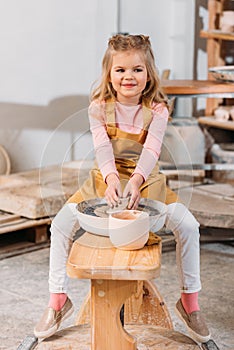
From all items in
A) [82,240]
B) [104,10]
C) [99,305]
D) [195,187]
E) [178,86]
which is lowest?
[195,187]

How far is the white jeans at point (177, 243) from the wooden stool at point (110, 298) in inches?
3.8

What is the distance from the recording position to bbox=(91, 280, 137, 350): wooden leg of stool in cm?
183

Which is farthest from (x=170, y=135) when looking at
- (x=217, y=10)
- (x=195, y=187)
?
(x=217, y=10)

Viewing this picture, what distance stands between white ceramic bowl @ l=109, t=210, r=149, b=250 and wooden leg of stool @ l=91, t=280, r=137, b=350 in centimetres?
12

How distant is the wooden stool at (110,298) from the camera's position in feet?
5.68

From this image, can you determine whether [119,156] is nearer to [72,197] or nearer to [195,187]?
[72,197]

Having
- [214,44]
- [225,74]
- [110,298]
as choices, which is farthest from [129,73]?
[214,44]

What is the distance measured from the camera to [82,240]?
5.99 ft

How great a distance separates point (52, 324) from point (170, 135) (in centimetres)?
68

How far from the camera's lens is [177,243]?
205 cm

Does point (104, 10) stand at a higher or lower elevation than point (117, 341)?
higher

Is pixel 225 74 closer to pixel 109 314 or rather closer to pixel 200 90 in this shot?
pixel 200 90

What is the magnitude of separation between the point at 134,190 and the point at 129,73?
0.33 m

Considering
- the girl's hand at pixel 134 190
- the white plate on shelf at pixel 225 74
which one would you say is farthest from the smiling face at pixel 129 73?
the white plate on shelf at pixel 225 74
